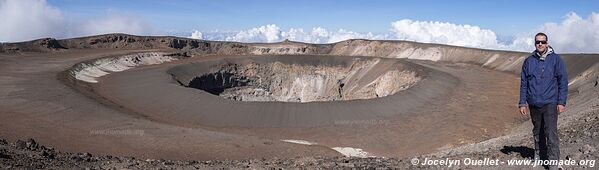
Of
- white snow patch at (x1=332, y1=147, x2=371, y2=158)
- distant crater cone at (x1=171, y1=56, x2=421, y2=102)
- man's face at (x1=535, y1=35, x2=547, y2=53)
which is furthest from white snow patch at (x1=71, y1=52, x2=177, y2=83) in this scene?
man's face at (x1=535, y1=35, x2=547, y2=53)

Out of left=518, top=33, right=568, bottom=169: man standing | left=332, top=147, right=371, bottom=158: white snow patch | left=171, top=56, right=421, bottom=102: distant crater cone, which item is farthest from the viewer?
Result: left=171, top=56, right=421, bottom=102: distant crater cone

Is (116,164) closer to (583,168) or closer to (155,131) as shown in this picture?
(583,168)

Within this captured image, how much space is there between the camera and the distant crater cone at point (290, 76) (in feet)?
169

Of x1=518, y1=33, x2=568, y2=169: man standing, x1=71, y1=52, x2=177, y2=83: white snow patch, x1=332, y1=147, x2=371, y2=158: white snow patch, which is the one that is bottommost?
x1=332, y1=147, x2=371, y2=158: white snow patch

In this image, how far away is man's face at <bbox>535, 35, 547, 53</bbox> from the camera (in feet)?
25.5

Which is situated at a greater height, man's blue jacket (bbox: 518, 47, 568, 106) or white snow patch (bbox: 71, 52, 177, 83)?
man's blue jacket (bbox: 518, 47, 568, 106)

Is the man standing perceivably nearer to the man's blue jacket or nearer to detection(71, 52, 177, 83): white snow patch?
the man's blue jacket

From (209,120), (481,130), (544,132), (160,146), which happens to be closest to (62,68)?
(209,120)

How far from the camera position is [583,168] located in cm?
840

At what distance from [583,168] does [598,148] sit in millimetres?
1207

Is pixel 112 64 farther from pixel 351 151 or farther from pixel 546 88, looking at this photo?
pixel 546 88

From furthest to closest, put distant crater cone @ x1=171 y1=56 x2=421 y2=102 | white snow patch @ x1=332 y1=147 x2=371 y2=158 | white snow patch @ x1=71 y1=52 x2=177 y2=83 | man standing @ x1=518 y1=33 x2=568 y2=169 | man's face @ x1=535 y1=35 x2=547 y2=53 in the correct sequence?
distant crater cone @ x1=171 y1=56 x2=421 y2=102
white snow patch @ x1=71 y1=52 x2=177 y2=83
white snow patch @ x1=332 y1=147 x2=371 y2=158
man standing @ x1=518 y1=33 x2=568 y2=169
man's face @ x1=535 y1=35 x2=547 y2=53

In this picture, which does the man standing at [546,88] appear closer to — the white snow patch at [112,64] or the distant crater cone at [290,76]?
the white snow patch at [112,64]

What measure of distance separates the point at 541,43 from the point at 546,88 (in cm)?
77
